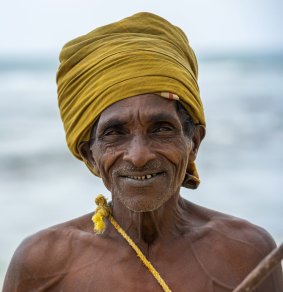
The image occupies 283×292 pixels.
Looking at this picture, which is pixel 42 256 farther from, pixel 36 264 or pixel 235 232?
pixel 235 232

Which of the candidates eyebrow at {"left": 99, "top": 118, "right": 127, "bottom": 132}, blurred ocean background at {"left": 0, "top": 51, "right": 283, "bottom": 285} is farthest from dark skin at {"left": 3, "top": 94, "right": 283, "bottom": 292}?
blurred ocean background at {"left": 0, "top": 51, "right": 283, "bottom": 285}

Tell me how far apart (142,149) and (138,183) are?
124 mm

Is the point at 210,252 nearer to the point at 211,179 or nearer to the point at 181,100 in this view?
the point at 181,100

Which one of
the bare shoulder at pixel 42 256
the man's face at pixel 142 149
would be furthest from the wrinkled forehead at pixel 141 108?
the bare shoulder at pixel 42 256

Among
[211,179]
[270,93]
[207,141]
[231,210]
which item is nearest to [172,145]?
[231,210]

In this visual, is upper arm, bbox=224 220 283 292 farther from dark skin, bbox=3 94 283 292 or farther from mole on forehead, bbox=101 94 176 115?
mole on forehead, bbox=101 94 176 115

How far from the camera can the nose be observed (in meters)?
3.15

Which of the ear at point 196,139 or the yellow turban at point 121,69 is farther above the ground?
the yellow turban at point 121,69

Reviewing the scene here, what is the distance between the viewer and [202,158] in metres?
10.6

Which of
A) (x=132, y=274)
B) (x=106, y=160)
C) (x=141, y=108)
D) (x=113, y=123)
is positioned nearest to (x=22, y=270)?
(x=132, y=274)

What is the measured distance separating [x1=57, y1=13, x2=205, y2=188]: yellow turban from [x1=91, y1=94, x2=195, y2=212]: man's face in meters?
0.05

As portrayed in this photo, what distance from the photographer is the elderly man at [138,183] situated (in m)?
3.23

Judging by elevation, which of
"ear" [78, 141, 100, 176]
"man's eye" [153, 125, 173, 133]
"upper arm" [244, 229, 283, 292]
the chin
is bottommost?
"upper arm" [244, 229, 283, 292]

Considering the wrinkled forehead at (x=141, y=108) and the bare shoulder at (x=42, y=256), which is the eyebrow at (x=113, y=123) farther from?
the bare shoulder at (x=42, y=256)
